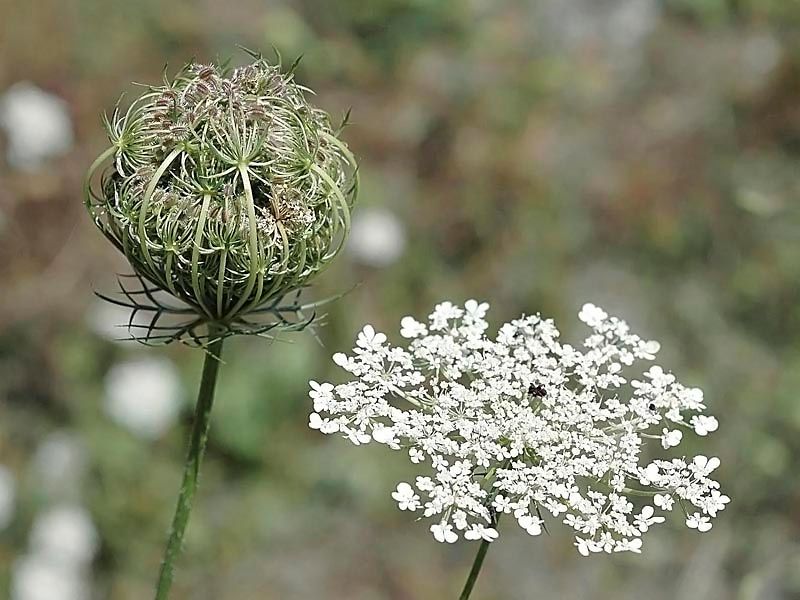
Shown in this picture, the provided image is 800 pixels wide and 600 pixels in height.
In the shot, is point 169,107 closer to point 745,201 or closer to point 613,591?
point 745,201

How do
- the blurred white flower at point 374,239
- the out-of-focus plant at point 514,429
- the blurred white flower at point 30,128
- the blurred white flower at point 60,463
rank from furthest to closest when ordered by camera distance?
1. the blurred white flower at point 374,239
2. the blurred white flower at point 30,128
3. the blurred white flower at point 60,463
4. the out-of-focus plant at point 514,429

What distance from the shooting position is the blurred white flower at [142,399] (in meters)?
3.03

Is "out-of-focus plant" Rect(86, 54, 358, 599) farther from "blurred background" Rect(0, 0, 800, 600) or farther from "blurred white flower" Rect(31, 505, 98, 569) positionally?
"blurred white flower" Rect(31, 505, 98, 569)

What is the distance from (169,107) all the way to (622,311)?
265cm

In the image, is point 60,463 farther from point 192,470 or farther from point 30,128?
point 192,470

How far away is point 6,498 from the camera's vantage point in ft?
9.37

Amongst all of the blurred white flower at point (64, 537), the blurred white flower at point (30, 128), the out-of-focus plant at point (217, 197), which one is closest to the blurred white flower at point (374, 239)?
the blurred white flower at point (30, 128)

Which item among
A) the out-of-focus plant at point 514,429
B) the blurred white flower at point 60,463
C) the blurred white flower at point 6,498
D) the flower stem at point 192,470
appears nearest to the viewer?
the out-of-focus plant at point 514,429

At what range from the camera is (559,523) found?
3.12m

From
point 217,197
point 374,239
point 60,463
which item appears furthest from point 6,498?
point 217,197

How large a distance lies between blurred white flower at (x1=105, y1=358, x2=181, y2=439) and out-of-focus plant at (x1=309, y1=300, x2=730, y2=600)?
6.21 feet

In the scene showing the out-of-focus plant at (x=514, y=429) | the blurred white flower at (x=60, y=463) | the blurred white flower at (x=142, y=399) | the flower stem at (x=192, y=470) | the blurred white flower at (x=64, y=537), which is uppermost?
the blurred white flower at (x=142, y=399)

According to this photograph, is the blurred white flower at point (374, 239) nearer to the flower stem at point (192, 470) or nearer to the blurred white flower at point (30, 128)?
the blurred white flower at point (30, 128)

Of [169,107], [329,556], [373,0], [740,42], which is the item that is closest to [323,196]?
[169,107]
